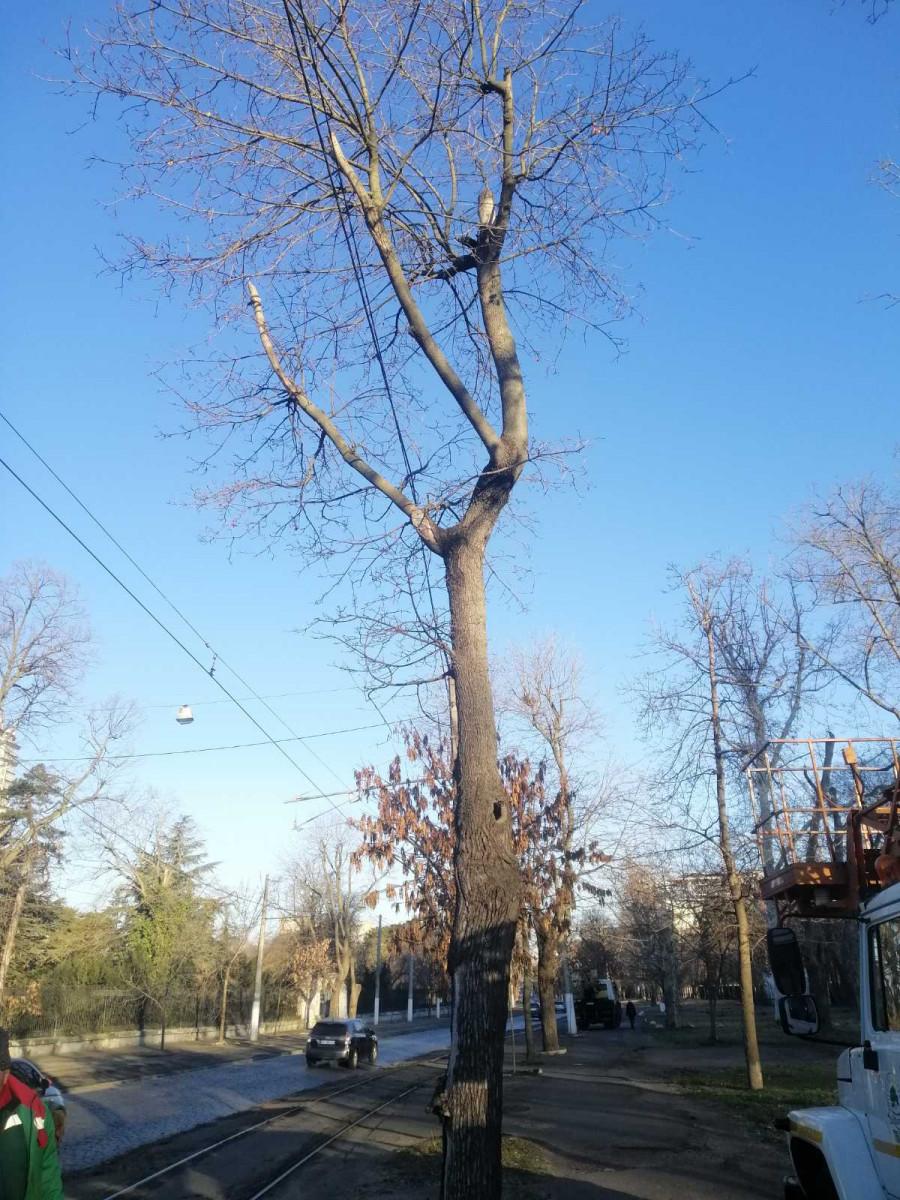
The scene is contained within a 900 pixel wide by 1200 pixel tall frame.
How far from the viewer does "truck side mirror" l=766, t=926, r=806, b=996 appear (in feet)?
16.7

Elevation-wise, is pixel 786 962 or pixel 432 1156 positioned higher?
pixel 786 962

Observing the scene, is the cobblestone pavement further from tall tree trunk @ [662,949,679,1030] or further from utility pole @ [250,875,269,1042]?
tall tree trunk @ [662,949,679,1030]

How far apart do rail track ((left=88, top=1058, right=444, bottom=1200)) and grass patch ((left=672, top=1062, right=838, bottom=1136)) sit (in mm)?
5988

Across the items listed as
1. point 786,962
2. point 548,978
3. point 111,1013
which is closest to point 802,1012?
point 786,962

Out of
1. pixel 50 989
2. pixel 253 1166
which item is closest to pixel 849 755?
pixel 253 1166

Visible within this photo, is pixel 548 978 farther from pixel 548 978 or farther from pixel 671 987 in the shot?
pixel 671 987

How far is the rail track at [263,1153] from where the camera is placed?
31.1 ft

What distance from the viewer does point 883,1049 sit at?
4457 mm

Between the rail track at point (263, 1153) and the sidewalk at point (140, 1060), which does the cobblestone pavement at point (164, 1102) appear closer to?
the sidewalk at point (140, 1060)

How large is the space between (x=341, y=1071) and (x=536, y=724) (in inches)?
462

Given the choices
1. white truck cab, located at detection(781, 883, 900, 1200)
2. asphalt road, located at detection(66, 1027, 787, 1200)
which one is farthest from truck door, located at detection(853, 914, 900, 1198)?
asphalt road, located at detection(66, 1027, 787, 1200)

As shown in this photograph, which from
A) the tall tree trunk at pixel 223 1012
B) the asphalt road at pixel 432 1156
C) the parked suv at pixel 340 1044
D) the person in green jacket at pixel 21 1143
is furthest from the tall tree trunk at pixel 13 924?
the person in green jacket at pixel 21 1143

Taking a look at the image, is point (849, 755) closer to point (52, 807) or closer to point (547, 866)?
point (547, 866)

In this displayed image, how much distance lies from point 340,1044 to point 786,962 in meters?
25.3
